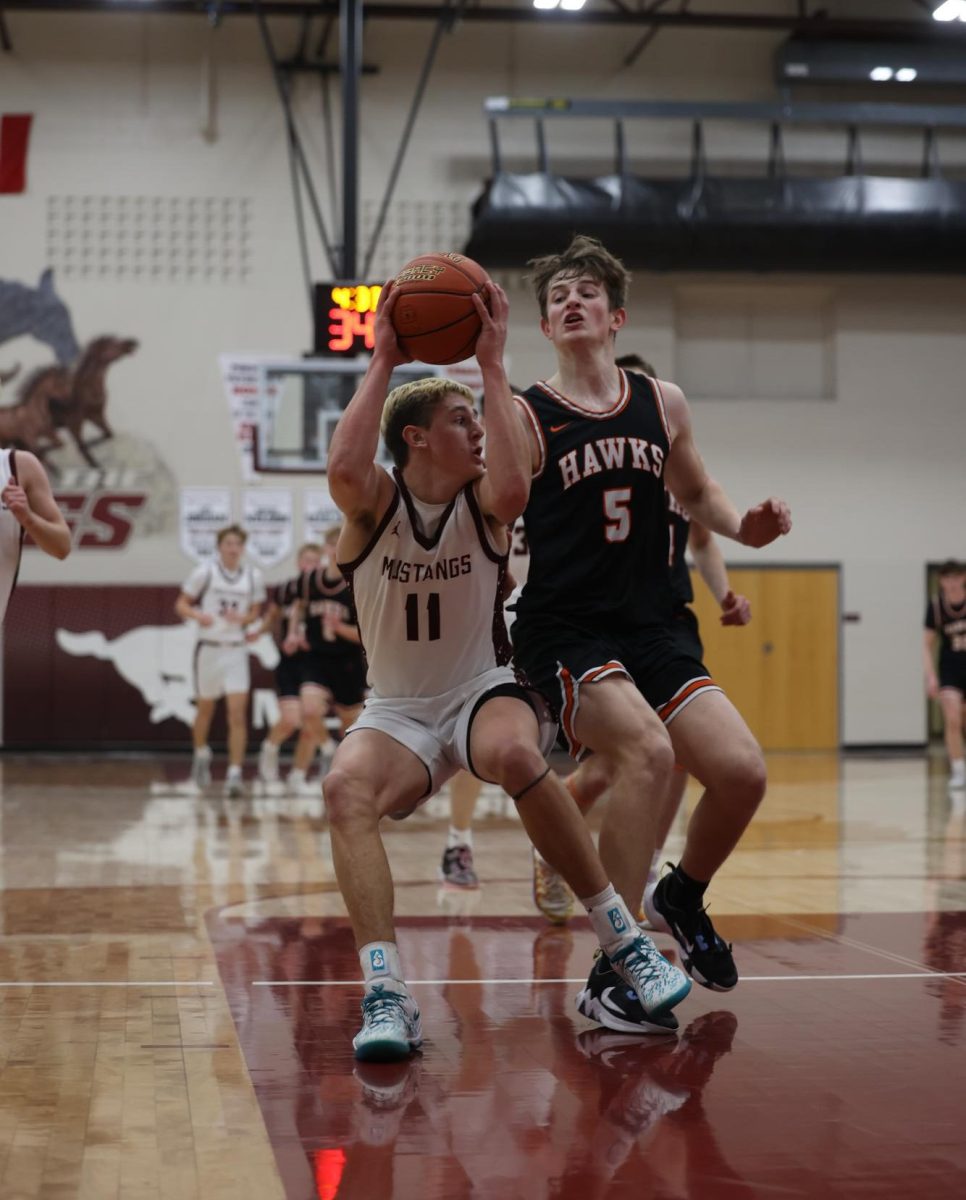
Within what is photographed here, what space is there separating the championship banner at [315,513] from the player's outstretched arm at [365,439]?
1352 cm

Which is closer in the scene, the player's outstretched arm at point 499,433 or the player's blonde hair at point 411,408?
the player's outstretched arm at point 499,433

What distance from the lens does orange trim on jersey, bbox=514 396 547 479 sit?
4273 millimetres

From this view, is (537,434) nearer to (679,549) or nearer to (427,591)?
(427,591)

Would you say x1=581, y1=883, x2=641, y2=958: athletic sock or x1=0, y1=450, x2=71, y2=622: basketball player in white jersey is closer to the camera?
x1=581, y1=883, x2=641, y2=958: athletic sock

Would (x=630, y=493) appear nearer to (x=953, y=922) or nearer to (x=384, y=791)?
(x=384, y=791)

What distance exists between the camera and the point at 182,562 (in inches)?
679

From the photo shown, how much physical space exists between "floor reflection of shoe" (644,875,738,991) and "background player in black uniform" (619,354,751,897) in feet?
1.67

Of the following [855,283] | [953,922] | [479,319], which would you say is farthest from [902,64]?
[479,319]

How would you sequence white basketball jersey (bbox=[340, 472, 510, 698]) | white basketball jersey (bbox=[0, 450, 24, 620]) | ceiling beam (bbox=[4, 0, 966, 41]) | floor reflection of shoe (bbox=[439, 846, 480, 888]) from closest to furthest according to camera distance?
white basketball jersey (bbox=[340, 472, 510, 698]) → white basketball jersey (bbox=[0, 450, 24, 620]) → floor reflection of shoe (bbox=[439, 846, 480, 888]) → ceiling beam (bbox=[4, 0, 966, 41])

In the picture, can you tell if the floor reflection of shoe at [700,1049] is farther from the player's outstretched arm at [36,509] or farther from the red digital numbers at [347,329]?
the red digital numbers at [347,329]

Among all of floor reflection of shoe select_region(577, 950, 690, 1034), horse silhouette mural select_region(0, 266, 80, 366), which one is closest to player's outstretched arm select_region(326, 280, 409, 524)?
floor reflection of shoe select_region(577, 950, 690, 1034)

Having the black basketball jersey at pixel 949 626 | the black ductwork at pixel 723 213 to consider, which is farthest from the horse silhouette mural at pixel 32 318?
the black basketball jersey at pixel 949 626

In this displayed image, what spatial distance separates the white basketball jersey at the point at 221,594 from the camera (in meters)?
12.5

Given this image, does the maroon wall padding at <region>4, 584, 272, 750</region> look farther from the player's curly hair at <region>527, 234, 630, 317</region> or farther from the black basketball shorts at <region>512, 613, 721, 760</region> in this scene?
the black basketball shorts at <region>512, 613, 721, 760</region>
